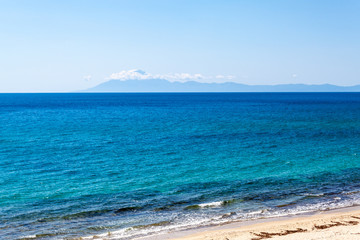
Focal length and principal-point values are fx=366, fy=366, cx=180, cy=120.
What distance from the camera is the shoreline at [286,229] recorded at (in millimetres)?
16500

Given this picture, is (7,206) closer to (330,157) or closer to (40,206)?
(40,206)

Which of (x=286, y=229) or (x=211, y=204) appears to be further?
(x=211, y=204)

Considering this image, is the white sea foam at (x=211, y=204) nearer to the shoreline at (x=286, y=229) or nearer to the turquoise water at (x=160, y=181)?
the turquoise water at (x=160, y=181)

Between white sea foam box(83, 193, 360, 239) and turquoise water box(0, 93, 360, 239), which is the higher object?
turquoise water box(0, 93, 360, 239)

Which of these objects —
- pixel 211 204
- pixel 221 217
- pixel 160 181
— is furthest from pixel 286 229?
pixel 160 181

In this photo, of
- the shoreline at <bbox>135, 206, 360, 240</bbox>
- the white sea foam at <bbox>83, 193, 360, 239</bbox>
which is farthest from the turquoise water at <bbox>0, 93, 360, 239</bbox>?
the shoreline at <bbox>135, 206, 360, 240</bbox>

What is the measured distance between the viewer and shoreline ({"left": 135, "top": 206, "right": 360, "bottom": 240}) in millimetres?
16500

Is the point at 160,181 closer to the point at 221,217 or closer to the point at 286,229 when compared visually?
the point at 221,217

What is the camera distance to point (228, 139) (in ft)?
160

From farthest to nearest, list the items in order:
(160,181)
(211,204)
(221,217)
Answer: (160,181) < (211,204) < (221,217)

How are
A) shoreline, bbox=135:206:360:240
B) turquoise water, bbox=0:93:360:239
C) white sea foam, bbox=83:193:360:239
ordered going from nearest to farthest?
shoreline, bbox=135:206:360:240, white sea foam, bbox=83:193:360:239, turquoise water, bbox=0:93:360:239

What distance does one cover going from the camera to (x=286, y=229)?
17.7 metres

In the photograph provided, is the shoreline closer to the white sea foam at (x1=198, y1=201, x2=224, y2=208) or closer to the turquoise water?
the turquoise water

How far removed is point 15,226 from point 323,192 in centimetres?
1897
